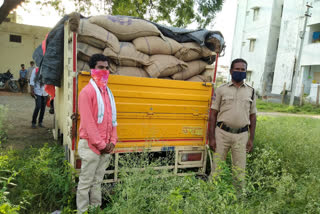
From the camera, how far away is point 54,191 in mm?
2975

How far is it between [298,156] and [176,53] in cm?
238

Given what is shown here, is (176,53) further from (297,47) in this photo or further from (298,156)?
(297,47)

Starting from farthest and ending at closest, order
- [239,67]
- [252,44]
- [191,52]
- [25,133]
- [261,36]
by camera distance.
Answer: [252,44], [261,36], [25,133], [191,52], [239,67]

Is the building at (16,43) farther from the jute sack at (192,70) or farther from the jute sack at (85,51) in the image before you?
the jute sack at (192,70)

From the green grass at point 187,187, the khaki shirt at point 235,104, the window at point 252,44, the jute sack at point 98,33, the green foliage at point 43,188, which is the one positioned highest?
the window at point 252,44

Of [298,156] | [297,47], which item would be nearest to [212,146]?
[298,156]

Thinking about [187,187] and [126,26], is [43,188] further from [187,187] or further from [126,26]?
[126,26]

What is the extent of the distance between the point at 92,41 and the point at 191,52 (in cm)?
149

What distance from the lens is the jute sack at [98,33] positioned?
3.23 meters

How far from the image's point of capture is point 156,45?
3674 mm

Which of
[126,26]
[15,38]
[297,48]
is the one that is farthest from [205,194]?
[297,48]

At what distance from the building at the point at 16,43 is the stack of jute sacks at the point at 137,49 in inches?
617

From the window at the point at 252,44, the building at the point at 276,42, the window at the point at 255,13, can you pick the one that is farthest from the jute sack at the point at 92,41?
the window at the point at 255,13

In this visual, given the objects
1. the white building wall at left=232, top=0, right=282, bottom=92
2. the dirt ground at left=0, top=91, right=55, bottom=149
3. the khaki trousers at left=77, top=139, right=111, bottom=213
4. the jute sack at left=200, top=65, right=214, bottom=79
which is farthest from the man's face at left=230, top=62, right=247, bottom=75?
the white building wall at left=232, top=0, right=282, bottom=92
